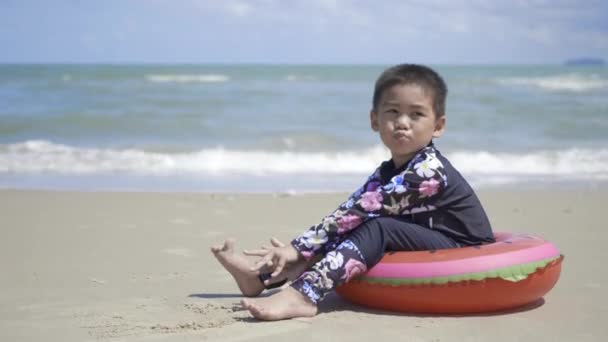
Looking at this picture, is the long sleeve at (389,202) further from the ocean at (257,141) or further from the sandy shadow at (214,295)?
the ocean at (257,141)

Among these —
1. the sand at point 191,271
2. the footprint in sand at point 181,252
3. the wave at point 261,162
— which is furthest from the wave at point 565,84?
the footprint in sand at point 181,252

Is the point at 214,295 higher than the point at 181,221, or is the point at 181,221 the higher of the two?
the point at 181,221

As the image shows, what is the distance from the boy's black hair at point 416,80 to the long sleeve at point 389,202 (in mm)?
295

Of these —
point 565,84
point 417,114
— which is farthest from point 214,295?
point 565,84

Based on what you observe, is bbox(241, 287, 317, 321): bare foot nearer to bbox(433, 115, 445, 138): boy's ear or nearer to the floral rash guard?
the floral rash guard

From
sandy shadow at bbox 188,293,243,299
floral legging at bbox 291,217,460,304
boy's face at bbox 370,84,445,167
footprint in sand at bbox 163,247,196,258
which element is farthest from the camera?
footprint in sand at bbox 163,247,196,258

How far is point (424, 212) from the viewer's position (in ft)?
11.5

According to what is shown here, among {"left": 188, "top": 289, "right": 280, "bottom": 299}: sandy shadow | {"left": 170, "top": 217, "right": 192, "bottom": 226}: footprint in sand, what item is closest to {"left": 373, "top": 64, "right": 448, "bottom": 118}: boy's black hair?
{"left": 188, "top": 289, "right": 280, "bottom": 299}: sandy shadow

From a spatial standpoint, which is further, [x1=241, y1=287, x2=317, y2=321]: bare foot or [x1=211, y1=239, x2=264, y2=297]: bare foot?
[x1=211, y1=239, x2=264, y2=297]: bare foot

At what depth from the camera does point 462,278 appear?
3203mm

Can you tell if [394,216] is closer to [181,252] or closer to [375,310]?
[375,310]

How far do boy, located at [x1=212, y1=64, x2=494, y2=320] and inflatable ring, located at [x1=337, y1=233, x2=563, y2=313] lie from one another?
0.11 m

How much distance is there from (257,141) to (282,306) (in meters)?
8.48

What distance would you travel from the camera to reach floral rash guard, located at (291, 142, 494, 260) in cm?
339
